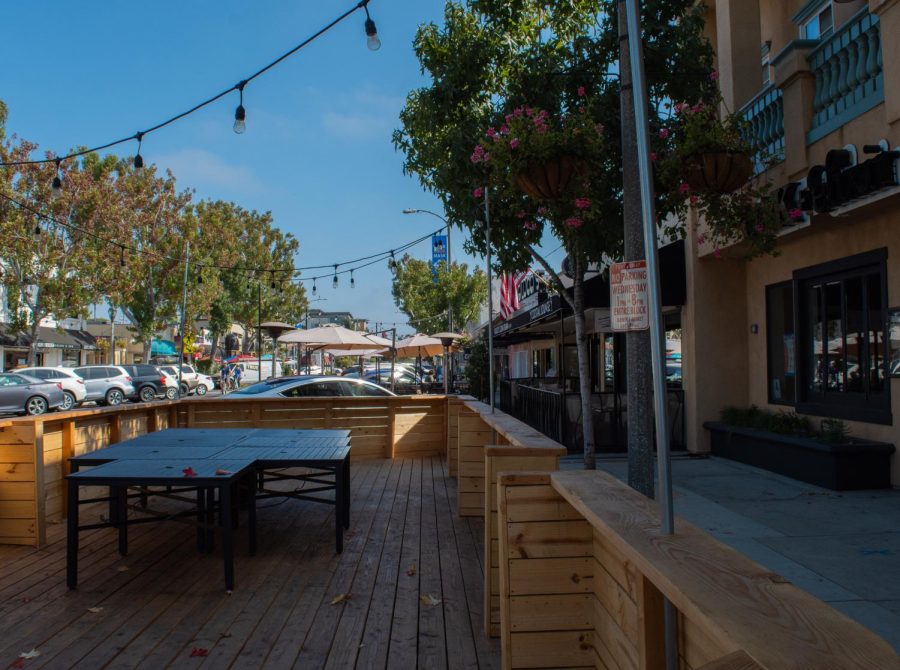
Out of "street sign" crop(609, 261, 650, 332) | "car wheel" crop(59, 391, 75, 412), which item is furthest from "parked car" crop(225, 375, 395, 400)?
"car wheel" crop(59, 391, 75, 412)

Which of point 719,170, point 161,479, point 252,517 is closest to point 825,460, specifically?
point 719,170

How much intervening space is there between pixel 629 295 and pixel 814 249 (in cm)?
552

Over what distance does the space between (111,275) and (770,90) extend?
98.0 feet

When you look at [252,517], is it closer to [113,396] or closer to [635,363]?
[635,363]

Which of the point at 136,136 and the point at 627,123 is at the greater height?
the point at 136,136

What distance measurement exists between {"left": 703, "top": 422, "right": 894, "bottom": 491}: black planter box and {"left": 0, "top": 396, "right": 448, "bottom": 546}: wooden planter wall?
14.9 ft

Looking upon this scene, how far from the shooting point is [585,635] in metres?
2.90

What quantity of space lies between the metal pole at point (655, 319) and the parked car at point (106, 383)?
2772 centimetres

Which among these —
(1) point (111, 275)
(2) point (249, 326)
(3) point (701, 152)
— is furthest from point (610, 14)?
(2) point (249, 326)

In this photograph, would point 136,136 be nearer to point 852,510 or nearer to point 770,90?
point 770,90

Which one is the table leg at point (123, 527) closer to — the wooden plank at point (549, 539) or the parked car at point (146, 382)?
the wooden plank at point (549, 539)

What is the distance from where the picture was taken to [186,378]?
35.2 m

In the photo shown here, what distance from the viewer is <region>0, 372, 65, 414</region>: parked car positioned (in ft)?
71.9

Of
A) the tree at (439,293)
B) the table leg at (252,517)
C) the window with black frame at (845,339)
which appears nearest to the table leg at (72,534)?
the table leg at (252,517)
